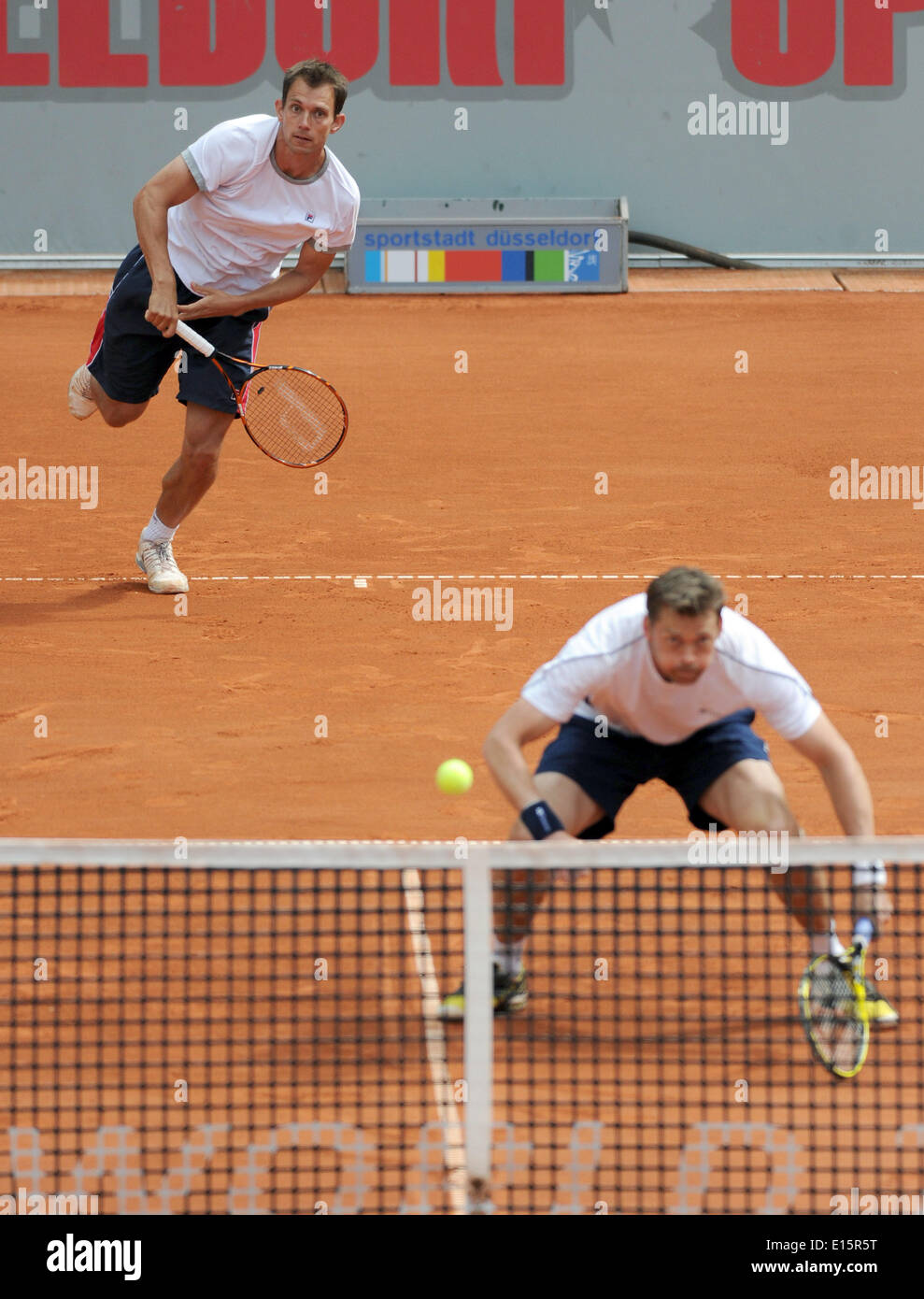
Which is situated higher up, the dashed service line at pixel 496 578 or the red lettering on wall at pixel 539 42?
the red lettering on wall at pixel 539 42

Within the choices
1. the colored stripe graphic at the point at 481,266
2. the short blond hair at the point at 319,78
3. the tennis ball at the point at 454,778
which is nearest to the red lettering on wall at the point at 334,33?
the colored stripe graphic at the point at 481,266

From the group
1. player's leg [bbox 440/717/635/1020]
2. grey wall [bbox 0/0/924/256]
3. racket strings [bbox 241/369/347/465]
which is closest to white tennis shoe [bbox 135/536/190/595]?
racket strings [bbox 241/369/347/465]

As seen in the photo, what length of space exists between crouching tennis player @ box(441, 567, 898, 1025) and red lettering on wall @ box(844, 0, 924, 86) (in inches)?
580

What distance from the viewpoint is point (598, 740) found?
4789mm

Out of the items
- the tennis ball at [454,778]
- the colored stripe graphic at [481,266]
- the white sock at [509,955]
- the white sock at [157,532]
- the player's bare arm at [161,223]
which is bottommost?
the white sock at [509,955]

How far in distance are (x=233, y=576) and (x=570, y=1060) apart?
17.5 ft

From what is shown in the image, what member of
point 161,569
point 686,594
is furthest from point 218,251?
point 686,594

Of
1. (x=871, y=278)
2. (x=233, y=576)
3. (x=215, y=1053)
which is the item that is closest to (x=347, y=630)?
(x=233, y=576)

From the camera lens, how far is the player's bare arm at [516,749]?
14.4 feet

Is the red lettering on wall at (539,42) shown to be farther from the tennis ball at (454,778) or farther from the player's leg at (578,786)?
the player's leg at (578,786)

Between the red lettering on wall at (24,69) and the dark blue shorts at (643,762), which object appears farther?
the red lettering on wall at (24,69)

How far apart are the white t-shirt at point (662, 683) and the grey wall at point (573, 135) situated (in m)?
14.2

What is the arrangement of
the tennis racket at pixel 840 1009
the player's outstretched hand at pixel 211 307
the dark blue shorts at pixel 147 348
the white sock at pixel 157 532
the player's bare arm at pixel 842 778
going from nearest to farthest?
the tennis racket at pixel 840 1009
the player's bare arm at pixel 842 778
the player's outstretched hand at pixel 211 307
the dark blue shorts at pixel 147 348
the white sock at pixel 157 532

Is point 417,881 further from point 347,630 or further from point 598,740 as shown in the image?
point 347,630
